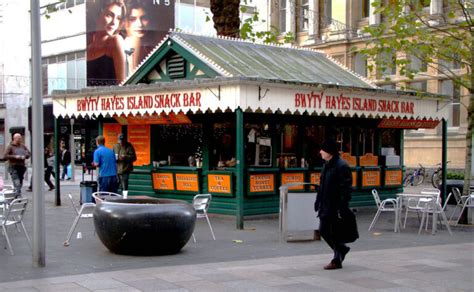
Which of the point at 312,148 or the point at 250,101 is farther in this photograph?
the point at 312,148

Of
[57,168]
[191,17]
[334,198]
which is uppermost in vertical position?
[191,17]

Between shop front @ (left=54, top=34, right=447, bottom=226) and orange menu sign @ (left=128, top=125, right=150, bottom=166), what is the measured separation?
0.09 ft

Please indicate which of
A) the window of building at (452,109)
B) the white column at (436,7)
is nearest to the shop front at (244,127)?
the window of building at (452,109)

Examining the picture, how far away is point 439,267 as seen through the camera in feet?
31.0

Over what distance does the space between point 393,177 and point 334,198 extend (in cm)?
1021

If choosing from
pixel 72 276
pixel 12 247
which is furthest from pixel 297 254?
pixel 12 247

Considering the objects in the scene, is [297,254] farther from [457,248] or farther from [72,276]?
[72,276]

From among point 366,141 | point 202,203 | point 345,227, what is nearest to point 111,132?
point 366,141

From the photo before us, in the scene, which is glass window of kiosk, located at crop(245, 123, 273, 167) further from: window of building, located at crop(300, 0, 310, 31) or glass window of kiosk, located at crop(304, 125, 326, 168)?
window of building, located at crop(300, 0, 310, 31)

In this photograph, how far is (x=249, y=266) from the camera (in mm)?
9289

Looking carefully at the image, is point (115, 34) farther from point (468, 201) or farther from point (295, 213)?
point (295, 213)

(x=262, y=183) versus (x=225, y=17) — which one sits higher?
(x=225, y=17)

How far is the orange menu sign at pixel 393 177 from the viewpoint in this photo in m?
18.7

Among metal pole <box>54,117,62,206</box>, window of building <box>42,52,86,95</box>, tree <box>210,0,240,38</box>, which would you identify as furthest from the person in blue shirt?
window of building <box>42,52,86,95</box>
